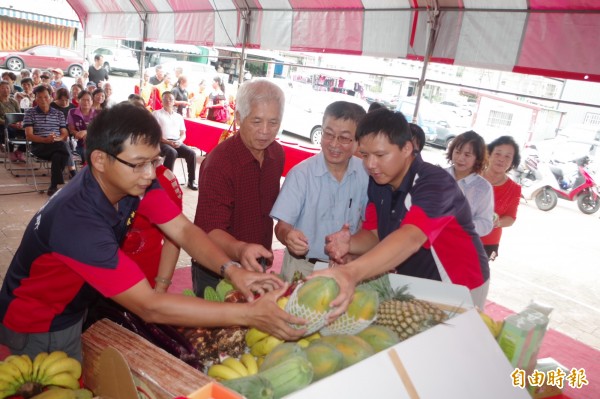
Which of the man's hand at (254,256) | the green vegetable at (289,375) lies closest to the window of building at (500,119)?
the man's hand at (254,256)

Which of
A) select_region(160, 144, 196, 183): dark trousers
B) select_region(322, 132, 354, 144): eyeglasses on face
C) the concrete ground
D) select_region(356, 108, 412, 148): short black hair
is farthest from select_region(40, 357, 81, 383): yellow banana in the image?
select_region(160, 144, 196, 183): dark trousers

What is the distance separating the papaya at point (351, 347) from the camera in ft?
3.82

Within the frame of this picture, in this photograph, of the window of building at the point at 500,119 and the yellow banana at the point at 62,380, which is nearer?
the yellow banana at the point at 62,380

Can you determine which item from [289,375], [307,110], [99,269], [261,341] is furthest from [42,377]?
[307,110]

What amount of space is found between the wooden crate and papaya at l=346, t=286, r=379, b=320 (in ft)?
1.56

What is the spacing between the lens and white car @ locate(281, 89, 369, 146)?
37.2ft

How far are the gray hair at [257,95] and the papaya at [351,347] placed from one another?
4.29 ft

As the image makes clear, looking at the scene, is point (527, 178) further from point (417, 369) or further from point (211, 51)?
point (211, 51)

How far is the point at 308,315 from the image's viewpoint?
4.00ft

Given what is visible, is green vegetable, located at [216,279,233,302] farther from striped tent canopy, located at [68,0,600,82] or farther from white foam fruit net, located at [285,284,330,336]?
striped tent canopy, located at [68,0,600,82]

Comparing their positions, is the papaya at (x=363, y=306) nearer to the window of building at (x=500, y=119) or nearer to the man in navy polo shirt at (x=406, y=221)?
the man in navy polo shirt at (x=406, y=221)

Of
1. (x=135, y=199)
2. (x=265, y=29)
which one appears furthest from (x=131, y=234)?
(x=265, y=29)

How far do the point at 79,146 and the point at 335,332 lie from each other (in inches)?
292

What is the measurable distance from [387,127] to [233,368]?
3.62ft
